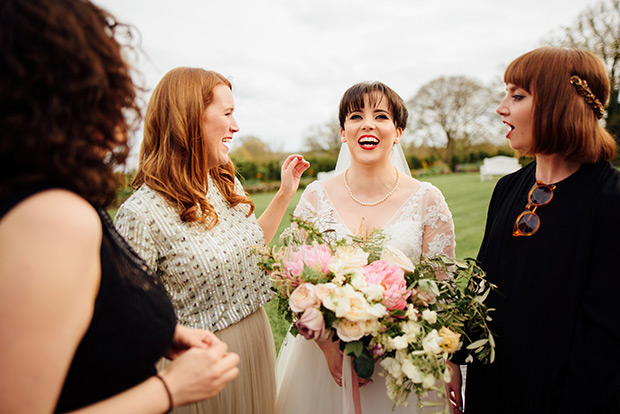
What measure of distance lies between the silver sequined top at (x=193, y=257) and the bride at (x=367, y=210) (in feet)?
1.94

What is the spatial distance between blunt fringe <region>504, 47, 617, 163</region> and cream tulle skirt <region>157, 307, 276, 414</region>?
198cm

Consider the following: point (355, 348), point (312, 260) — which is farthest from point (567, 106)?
point (355, 348)

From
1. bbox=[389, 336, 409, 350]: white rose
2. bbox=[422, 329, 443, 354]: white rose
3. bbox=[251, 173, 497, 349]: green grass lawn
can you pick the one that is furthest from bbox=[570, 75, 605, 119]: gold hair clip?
bbox=[251, 173, 497, 349]: green grass lawn

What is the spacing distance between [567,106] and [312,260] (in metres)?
1.46

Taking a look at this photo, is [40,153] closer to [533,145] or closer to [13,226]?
[13,226]

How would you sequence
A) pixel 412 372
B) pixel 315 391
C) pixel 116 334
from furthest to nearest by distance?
pixel 315 391
pixel 412 372
pixel 116 334

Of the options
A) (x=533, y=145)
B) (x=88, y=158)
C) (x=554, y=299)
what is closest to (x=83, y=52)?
(x=88, y=158)

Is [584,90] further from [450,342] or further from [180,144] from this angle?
[180,144]

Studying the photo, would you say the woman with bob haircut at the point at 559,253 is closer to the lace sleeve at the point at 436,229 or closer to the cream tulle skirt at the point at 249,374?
the lace sleeve at the point at 436,229

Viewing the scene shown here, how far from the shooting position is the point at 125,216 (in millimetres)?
1970

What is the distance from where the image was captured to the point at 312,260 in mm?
1784

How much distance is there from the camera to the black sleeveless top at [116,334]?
1.03 m

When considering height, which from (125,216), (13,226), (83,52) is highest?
(83,52)

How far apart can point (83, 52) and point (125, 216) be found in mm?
1184
